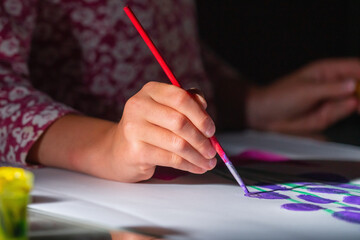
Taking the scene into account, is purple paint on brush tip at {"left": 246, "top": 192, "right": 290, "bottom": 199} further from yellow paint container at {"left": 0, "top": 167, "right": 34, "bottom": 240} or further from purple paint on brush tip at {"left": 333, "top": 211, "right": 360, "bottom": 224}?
yellow paint container at {"left": 0, "top": 167, "right": 34, "bottom": 240}

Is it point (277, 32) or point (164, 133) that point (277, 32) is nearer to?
point (277, 32)

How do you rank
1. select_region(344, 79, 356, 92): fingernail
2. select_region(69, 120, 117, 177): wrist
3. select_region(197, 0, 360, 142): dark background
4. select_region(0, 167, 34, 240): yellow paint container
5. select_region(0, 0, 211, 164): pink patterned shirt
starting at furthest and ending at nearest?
select_region(197, 0, 360, 142): dark background < select_region(344, 79, 356, 92): fingernail < select_region(0, 0, 211, 164): pink patterned shirt < select_region(69, 120, 117, 177): wrist < select_region(0, 167, 34, 240): yellow paint container

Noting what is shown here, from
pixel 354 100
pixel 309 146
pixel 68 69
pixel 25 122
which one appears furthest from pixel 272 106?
pixel 25 122

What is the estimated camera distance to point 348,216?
448 mm

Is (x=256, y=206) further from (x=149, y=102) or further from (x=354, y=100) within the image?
(x=354, y=100)

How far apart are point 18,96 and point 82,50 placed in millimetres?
196

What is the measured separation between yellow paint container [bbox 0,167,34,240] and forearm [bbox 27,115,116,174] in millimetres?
237

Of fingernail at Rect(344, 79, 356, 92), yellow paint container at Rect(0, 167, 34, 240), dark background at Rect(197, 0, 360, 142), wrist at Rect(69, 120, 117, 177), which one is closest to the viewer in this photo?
yellow paint container at Rect(0, 167, 34, 240)

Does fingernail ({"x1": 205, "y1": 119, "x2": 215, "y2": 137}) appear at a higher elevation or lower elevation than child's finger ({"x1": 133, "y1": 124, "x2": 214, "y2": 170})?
higher

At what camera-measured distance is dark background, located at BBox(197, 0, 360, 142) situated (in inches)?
53.8

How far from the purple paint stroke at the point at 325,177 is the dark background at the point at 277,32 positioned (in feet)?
2.50

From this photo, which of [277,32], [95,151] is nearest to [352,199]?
[95,151]

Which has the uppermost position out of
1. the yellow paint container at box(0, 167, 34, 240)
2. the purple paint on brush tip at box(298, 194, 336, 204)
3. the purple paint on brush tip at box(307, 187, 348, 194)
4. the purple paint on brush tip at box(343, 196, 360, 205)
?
the purple paint on brush tip at box(307, 187, 348, 194)

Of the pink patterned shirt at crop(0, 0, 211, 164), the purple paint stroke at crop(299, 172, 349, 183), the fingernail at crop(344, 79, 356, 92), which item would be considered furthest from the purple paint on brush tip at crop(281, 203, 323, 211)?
the fingernail at crop(344, 79, 356, 92)
